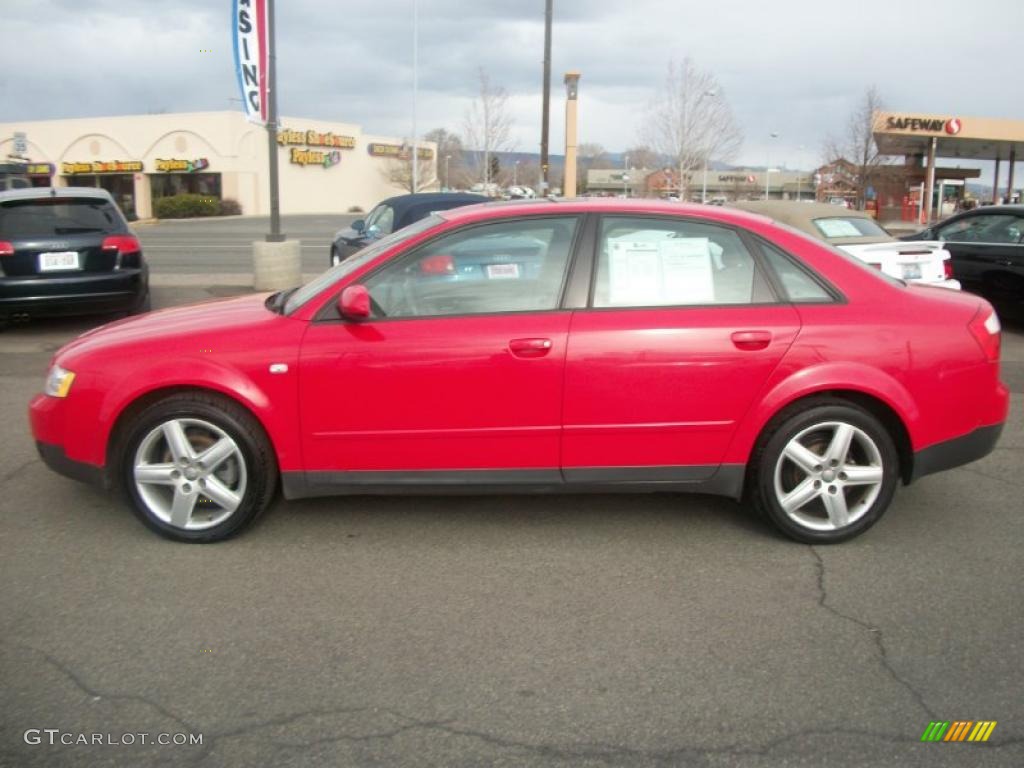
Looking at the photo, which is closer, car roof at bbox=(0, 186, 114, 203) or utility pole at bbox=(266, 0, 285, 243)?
car roof at bbox=(0, 186, 114, 203)

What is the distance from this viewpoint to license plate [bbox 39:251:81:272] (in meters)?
9.02

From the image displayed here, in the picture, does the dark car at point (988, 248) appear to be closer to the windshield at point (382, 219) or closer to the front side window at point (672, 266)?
the windshield at point (382, 219)

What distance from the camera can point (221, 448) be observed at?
401 centimetres

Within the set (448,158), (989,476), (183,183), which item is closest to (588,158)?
(448,158)

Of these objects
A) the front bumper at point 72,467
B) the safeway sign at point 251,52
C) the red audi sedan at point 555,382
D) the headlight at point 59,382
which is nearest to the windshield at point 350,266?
the red audi sedan at point 555,382

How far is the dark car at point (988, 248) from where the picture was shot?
9.85 meters

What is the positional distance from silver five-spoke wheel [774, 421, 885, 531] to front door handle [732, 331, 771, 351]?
0.45 meters

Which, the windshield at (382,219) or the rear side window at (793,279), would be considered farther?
the windshield at (382,219)

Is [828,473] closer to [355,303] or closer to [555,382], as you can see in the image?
[555,382]

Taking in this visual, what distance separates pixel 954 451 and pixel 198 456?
3506 mm

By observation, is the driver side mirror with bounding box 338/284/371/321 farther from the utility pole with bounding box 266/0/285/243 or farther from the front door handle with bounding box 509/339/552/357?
the utility pole with bounding box 266/0/285/243

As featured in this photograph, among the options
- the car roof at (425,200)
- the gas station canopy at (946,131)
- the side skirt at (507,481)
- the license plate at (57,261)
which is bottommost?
the side skirt at (507,481)

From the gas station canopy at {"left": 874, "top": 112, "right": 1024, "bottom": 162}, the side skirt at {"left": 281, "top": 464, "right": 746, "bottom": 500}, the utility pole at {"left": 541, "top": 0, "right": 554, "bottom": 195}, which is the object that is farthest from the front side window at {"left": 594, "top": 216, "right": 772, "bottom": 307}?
the gas station canopy at {"left": 874, "top": 112, "right": 1024, "bottom": 162}

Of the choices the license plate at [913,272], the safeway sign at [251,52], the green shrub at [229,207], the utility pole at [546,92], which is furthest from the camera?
the green shrub at [229,207]
